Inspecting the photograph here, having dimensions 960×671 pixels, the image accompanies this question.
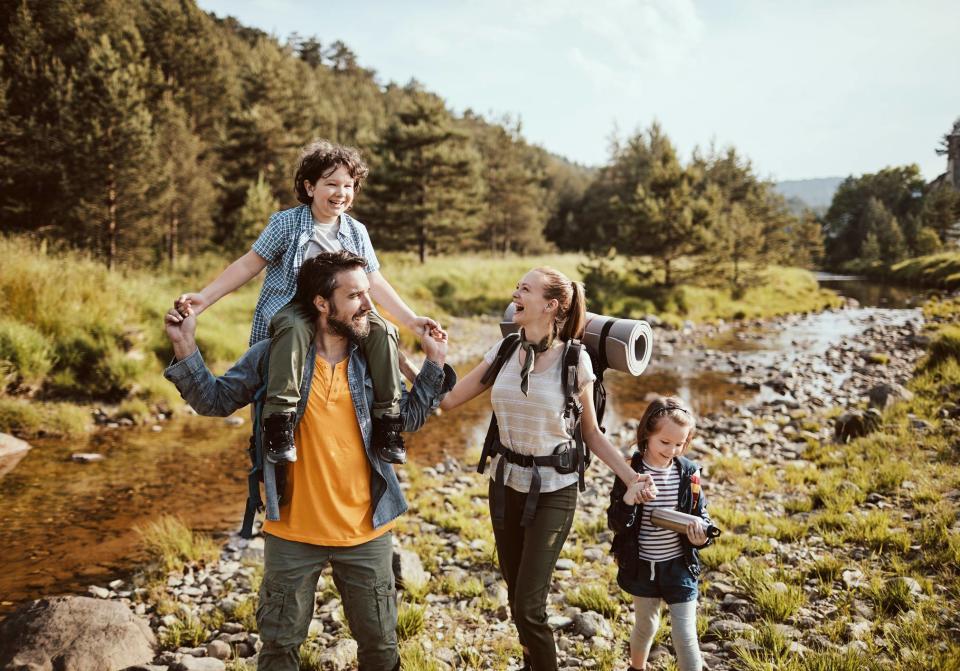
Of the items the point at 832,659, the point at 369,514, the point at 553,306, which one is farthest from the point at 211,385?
the point at 832,659

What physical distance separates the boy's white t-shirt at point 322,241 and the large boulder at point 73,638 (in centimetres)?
340

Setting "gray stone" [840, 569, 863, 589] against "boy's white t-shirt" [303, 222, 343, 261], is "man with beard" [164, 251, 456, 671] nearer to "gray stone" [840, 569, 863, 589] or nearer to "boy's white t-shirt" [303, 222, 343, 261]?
"boy's white t-shirt" [303, 222, 343, 261]

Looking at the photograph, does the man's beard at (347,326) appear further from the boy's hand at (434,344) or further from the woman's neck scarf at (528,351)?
the woman's neck scarf at (528,351)

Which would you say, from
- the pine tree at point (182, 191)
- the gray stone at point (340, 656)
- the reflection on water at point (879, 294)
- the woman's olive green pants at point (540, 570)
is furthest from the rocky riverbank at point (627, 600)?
the reflection on water at point (879, 294)

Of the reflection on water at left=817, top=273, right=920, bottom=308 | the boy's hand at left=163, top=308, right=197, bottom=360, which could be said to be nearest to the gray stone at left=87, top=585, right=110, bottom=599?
the boy's hand at left=163, top=308, right=197, bottom=360

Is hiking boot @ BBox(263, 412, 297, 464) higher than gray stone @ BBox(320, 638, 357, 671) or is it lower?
higher

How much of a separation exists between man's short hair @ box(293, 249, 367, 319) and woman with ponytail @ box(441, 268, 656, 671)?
1.00 metres

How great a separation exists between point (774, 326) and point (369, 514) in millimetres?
30153

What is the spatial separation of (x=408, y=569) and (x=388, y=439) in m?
3.12

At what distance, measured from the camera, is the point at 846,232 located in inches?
3472

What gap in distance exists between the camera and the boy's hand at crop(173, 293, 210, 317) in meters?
2.70

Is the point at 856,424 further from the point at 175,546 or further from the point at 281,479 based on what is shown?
the point at 175,546

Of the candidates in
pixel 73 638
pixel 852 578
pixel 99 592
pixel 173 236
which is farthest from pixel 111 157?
pixel 852 578

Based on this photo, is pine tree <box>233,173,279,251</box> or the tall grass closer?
the tall grass
